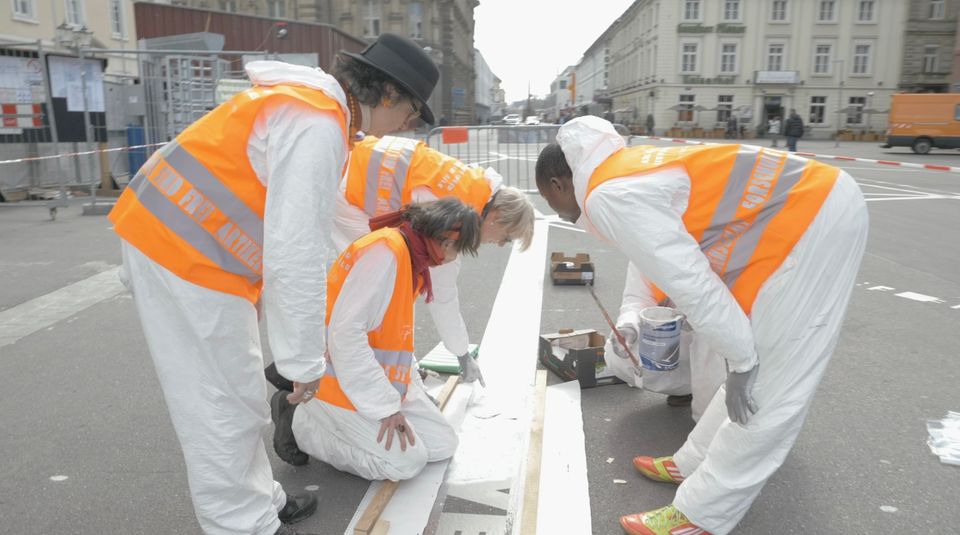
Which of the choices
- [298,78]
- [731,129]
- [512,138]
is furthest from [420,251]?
[731,129]

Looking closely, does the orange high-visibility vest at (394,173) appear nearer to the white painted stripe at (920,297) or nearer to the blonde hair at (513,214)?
the blonde hair at (513,214)

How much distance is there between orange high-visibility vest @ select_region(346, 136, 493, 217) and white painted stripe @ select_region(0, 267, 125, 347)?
2.68 m

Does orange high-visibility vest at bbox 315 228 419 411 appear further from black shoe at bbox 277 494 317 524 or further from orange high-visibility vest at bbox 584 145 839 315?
orange high-visibility vest at bbox 584 145 839 315

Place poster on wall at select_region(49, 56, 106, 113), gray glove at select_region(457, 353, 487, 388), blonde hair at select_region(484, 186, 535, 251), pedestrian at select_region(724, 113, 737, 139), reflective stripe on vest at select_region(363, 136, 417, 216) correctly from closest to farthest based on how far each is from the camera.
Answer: blonde hair at select_region(484, 186, 535, 251), gray glove at select_region(457, 353, 487, 388), reflective stripe on vest at select_region(363, 136, 417, 216), poster on wall at select_region(49, 56, 106, 113), pedestrian at select_region(724, 113, 737, 139)

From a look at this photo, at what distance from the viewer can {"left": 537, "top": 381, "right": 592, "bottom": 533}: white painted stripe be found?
2734 mm

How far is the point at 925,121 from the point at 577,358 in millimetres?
28319

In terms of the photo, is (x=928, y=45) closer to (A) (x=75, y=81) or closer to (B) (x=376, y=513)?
(A) (x=75, y=81)

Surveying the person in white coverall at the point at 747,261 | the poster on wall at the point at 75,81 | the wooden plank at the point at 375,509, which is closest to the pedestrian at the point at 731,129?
the poster on wall at the point at 75,81

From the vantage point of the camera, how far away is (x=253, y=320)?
2320 mm

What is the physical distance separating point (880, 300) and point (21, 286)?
781 centimetres

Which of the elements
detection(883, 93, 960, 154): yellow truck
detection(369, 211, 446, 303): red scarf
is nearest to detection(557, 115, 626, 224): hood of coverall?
detection(369, 211, 446, 303): red scarf

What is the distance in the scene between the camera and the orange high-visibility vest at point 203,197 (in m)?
2.08

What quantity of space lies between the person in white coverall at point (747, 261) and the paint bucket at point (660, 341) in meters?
0.76

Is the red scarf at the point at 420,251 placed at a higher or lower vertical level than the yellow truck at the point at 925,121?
lower
